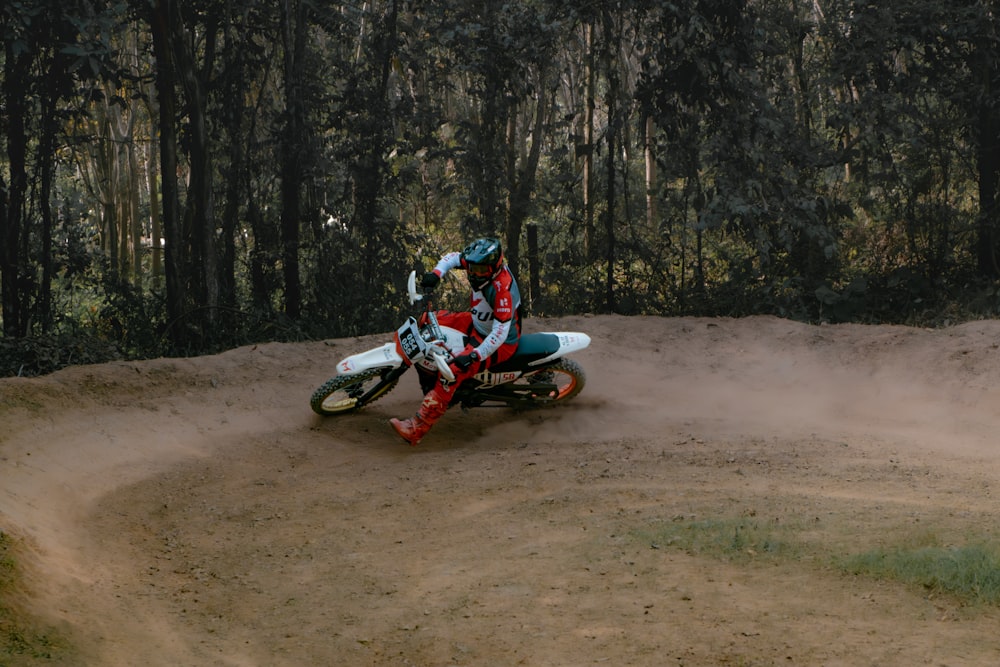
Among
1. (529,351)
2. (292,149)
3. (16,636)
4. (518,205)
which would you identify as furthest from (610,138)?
(16,636)

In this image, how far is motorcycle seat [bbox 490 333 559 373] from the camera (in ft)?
29.3

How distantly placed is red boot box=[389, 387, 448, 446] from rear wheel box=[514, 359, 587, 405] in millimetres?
1040

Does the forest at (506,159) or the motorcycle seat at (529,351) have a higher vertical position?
the forest at (506,159)

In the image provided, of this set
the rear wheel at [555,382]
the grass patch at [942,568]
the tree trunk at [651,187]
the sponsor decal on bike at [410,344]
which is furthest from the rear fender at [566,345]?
the tree trunk at [651,187]

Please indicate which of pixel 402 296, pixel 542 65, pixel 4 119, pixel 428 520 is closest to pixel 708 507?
pixel 428 520

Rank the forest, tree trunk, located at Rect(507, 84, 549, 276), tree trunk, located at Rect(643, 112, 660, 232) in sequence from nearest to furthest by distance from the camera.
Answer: the forest < tree trunk, located at Rect(643, 112, 660, 232) < tree trunk, located at Rect(507, 84, 549, 276)

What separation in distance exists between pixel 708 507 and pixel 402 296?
28.3 feet

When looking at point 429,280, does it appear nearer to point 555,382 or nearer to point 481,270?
point 481,270

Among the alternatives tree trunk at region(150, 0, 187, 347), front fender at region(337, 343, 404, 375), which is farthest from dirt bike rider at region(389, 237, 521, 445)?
tree trunk at region(150, 0, 187, 347)

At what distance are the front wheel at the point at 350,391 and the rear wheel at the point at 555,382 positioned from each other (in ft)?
3.95

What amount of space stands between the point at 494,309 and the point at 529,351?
0.65 metres

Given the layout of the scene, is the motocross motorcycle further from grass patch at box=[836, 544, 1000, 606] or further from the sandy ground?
grass patch at box=[836, 544, 1000, 606]

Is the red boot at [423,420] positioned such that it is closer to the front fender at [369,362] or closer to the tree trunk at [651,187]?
the front fender at [369,362]

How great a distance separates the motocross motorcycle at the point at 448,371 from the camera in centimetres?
837
